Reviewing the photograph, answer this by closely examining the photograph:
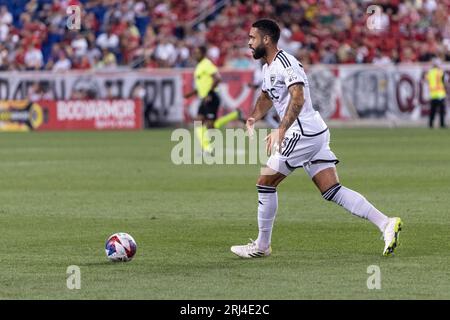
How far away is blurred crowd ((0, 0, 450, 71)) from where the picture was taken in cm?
3856

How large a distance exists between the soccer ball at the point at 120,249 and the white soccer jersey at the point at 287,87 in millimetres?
1955

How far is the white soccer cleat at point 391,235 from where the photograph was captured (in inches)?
421

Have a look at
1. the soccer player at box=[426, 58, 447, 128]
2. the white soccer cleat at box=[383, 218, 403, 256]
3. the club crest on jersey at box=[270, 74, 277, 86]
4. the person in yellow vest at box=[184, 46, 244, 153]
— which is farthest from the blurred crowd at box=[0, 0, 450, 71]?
the white soccer cleat at box=[383, 218, 403, 256]

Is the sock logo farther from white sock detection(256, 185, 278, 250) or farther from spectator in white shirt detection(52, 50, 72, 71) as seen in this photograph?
spectator in white shirt detection(52, 50, 72, 71)

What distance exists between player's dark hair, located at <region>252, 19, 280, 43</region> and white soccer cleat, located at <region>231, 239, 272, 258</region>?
2.05m

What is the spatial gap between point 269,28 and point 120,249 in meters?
2.61

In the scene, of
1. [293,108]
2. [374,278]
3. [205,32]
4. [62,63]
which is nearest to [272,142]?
[293,108]

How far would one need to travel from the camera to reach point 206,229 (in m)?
13.3

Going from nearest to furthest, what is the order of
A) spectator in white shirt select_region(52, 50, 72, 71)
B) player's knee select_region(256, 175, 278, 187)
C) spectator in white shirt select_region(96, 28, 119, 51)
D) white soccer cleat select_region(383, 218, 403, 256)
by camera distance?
white soccer cleat select_region(383, 218, 403, 256)
player's knee select_region(256, 175, 278, 187)
spectator in white shirt select_region(52, 50, 72, 71)
spectator in white shirt select_region(96, 28, 119, 51)

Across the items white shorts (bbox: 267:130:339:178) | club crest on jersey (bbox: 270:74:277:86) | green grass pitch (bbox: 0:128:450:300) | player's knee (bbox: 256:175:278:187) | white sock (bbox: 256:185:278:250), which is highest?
club crest on jersey (bbox: 270:74:277:86)

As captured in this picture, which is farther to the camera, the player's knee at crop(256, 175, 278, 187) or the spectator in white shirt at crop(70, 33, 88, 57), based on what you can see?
the spectator in white shirt at crop(70, 33, 88, 57)

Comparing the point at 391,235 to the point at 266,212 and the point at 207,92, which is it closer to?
the point at 266,212

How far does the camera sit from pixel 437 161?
22750 millimetres
